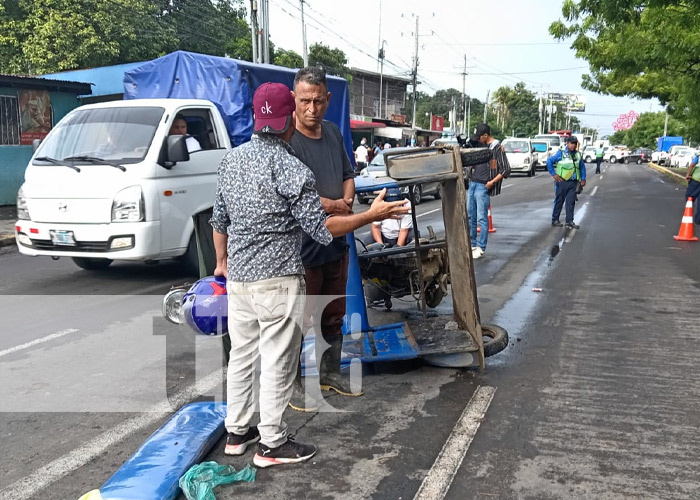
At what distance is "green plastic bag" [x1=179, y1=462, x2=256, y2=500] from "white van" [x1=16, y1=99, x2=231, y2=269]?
4378mm

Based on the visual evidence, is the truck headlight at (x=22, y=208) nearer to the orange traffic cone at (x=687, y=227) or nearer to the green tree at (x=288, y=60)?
the orange traffic cone at (x=687, y=227)

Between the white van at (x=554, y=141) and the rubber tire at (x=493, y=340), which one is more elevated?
the white van at (x=554, y=141)

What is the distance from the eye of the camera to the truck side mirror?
7262mm

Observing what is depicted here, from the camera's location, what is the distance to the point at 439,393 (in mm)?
4441

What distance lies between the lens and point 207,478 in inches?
125

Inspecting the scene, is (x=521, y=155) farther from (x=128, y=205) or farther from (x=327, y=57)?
(x=128, y=205)

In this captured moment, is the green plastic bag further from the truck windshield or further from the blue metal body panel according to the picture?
the truck windshield

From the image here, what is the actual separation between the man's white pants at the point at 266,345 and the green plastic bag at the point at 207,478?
21 centimetres

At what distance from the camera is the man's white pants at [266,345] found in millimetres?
3287

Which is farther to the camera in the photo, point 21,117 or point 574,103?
point 574,103

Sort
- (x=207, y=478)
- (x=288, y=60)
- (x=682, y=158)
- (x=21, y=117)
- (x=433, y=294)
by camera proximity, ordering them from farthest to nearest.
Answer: (x=682, y=158)
(x=288, y=60)
(x=21, y=117)
(x=433, y=294)
(x=207, y=478)

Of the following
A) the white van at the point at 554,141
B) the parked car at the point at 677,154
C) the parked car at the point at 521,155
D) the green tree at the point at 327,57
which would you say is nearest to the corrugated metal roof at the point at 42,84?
the parked car at the point at 521,155

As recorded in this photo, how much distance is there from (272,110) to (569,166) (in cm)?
1119

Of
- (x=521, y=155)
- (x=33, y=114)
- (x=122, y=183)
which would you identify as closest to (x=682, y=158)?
(x=521, y=155)
